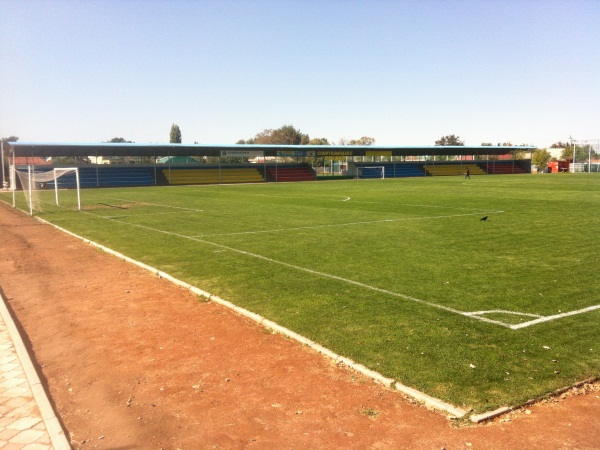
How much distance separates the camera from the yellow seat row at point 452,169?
79.9 metres

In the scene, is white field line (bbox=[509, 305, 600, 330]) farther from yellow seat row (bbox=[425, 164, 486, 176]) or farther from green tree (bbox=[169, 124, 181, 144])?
green tree (bbox=[169, 124, 181, 144])

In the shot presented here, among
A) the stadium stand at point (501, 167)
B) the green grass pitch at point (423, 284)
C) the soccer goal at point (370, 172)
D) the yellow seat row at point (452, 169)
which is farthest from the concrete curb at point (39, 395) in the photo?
the stadium stand at point (501, 167)

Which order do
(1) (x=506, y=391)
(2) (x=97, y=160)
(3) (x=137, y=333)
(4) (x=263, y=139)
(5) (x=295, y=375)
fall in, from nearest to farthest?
(1) (x=506, y=391) → (5) (x=295, y=375) → (3) (x=137, y=333) → (2) (x=97, y=160) → (4) (x=263, y=139)

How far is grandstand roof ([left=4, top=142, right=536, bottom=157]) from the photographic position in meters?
52.1

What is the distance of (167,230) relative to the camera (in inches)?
714

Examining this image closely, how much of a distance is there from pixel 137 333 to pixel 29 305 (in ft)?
9.73

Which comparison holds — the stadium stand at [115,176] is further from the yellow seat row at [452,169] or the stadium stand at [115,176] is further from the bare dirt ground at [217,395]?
the bare dirt ground at [217,395]

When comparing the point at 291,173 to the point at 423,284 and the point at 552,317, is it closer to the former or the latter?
the point at 423,284

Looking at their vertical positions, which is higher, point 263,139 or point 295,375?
point 263,139

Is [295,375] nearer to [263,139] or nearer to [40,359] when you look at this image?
[40,359]

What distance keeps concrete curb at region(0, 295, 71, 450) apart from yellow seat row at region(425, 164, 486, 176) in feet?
250

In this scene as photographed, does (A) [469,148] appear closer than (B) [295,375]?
No

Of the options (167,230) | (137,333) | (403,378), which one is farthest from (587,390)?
(167,230)

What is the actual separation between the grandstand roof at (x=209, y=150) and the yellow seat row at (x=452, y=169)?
85.4 inches
